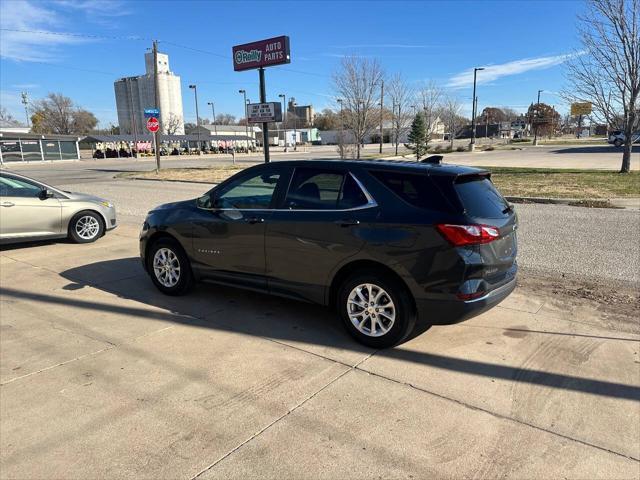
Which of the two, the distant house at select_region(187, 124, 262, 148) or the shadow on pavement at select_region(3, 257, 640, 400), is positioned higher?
the distant house at select_region(187, 124, 262, 148)

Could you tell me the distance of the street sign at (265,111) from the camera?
16938mm

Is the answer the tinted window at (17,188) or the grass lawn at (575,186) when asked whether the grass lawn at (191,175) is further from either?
the tinted window at (17,188)

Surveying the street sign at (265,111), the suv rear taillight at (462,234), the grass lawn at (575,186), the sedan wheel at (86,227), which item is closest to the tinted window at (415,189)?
the suv rear taillight at (462,234)

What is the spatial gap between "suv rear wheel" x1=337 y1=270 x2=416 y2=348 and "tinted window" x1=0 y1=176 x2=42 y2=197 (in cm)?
686

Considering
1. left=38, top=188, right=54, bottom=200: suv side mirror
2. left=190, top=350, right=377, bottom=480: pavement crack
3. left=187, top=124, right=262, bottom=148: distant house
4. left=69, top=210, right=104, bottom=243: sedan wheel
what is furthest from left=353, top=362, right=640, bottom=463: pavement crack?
left=187, top=124, right=262, bottom=148: distant house

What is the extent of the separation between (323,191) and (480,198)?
142 cm

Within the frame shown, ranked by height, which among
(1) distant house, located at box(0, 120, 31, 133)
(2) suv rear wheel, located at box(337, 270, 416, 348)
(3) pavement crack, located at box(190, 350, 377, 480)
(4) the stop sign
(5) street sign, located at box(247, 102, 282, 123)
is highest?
(1) distant house, located at box(0, 120, 31, 133)

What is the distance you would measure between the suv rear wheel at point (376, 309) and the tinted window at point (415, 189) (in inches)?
27.4

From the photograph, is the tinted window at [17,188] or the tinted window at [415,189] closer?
the tinted window at [415,189]

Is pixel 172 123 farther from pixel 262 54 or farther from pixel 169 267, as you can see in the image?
pixel 169 267

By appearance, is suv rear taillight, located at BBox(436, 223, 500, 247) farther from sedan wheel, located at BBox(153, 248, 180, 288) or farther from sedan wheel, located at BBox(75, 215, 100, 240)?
sedan wheel, located at BBox(75, 215, 100, 240)

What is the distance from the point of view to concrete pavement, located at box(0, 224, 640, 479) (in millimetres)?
2779

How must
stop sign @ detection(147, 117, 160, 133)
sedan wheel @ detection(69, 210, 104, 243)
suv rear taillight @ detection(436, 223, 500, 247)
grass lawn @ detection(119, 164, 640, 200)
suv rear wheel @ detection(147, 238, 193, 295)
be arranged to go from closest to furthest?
suv rear taillight @ detection(436, 223, 500, 247), suv rear wheel @ detection(147, 238, 193, 295), sedan wheel @ detection(69, 210, 104, 243), grass lawn @ detection(119, 164, 640, 200), stop sign @ detection(147, 117, 160, 133)

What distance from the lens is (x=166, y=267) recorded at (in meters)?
5.67
